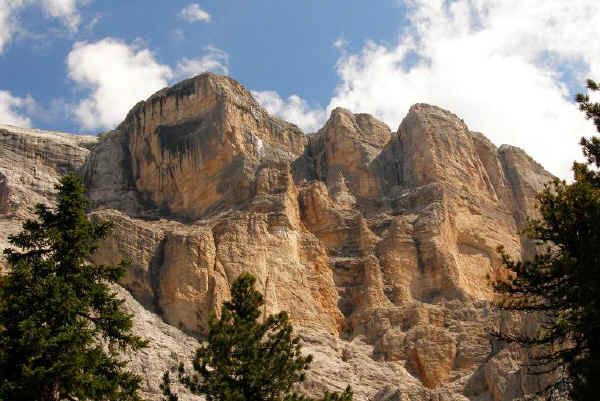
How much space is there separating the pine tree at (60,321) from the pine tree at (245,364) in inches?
103

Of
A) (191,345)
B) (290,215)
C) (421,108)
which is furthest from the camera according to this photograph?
(421,108)

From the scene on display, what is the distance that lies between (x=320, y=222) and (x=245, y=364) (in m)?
43.9

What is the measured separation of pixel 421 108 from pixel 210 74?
71.6 ft

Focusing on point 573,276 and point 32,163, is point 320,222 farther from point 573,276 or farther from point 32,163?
point 573,276

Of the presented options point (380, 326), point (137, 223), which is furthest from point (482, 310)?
point (137, 223)

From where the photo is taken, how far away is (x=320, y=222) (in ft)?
226

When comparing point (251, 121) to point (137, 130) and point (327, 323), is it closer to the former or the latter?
point (137, 130)

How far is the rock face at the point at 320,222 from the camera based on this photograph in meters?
51.5

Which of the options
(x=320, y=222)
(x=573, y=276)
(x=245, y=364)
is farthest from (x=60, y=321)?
(x=320, y=222)

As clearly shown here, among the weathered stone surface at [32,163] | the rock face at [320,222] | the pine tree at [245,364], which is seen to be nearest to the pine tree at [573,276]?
the pine tree at [245,364]

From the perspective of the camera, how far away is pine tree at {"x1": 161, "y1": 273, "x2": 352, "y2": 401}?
81.8ft

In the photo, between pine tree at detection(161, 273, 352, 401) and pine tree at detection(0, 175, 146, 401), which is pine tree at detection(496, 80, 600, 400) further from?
pine tree at detection(0, 175, 146, 401)

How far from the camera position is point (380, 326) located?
186 ft

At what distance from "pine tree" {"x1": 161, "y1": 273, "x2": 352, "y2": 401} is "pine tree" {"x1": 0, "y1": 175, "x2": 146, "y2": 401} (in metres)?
2.62
